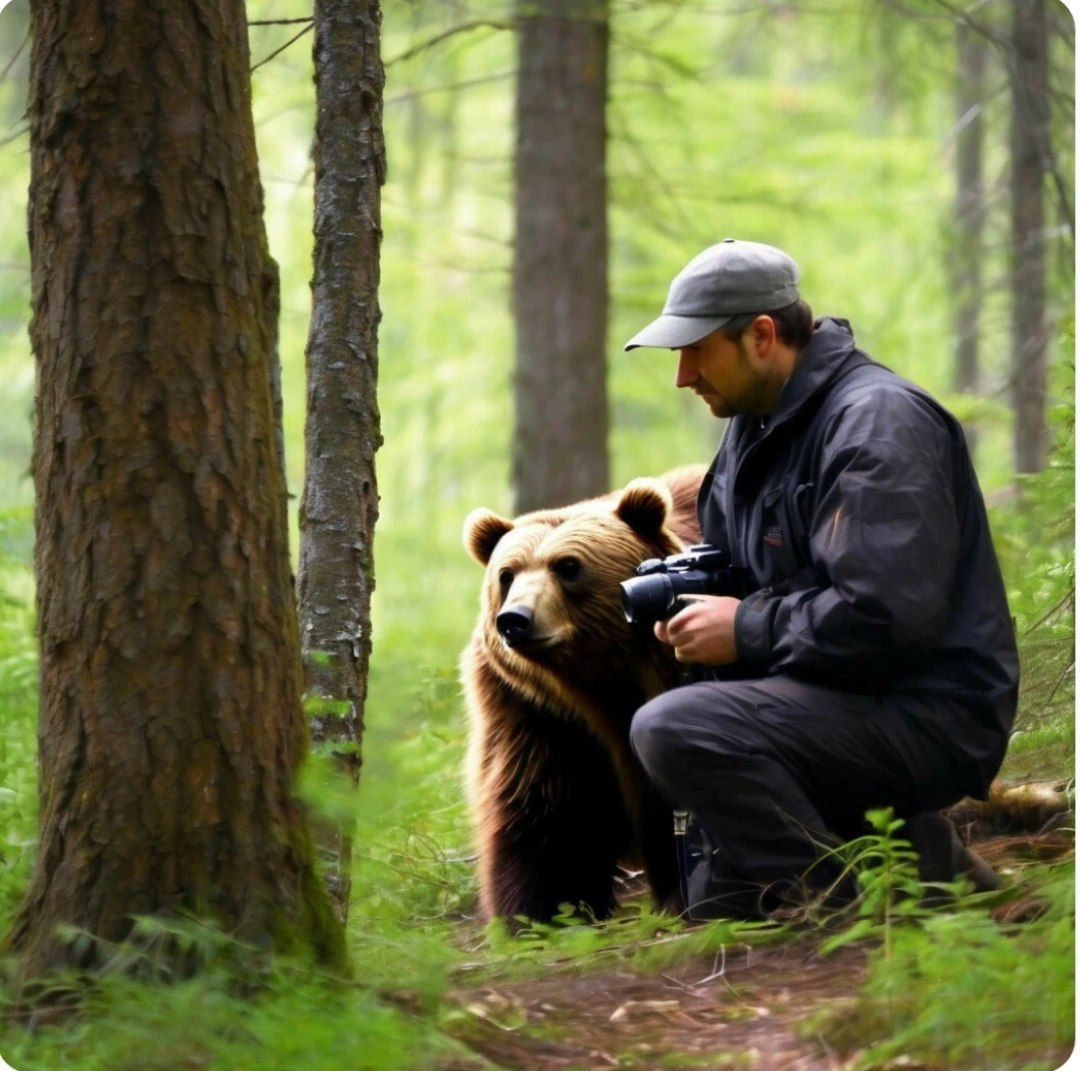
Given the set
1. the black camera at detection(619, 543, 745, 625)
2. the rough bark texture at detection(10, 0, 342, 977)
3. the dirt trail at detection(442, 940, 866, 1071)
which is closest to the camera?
the dirt trail at detection(442, 940, 866, 1071)

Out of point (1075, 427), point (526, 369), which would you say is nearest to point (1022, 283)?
point (526, 369)

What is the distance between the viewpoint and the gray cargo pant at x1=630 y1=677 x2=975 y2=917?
4047 millimetres

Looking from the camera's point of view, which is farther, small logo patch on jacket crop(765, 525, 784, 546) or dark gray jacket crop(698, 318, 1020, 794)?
small logo patch on jacket crop(765, 525, 784, 546)

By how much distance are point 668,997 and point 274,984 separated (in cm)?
100

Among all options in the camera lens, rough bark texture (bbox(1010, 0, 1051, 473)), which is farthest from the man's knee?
rough bark texture (bbox(1010, 0, 1051, 473))

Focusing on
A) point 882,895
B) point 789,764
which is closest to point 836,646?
point 789,764

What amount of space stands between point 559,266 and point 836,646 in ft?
19.9

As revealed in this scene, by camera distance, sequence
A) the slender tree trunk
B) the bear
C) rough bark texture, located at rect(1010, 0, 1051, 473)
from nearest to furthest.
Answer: the bear < rough bark texture, located at rect(1010, 0, 1051, 473) < the slender tree trunk

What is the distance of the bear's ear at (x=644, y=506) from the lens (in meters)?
5.36

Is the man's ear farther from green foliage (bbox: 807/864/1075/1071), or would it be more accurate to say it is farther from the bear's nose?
green foliage (bbox: 807/864/1075/1071)

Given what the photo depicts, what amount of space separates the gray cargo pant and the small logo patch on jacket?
409 millimetres

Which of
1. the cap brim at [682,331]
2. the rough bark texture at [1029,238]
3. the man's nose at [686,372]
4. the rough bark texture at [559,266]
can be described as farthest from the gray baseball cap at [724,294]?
the rough bark texture at [559,266]

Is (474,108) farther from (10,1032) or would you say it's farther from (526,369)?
(10,1032)

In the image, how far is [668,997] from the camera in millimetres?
3578
